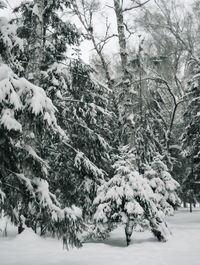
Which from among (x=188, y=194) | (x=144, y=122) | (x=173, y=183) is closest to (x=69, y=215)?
(x=173, y=183)

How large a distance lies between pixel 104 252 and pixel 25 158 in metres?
4.17

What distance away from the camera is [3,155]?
5.42 metres

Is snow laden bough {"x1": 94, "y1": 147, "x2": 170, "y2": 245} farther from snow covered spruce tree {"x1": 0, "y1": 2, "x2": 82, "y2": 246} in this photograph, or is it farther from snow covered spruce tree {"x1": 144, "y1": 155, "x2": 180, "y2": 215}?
snow covered spruce tree {"x1": 0, "y1": 2, "x2": 82, "y2": 246}

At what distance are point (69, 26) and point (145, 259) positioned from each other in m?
7.84

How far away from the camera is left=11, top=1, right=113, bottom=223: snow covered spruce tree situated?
10.6m

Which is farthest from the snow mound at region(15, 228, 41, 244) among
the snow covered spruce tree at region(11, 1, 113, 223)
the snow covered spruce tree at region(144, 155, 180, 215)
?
the snow covered spruce tree at region(144, 155, 180, 215)

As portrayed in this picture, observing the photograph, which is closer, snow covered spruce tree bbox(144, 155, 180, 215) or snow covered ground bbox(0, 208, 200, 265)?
snow covered ground bbox(0, 208, 200, 265)

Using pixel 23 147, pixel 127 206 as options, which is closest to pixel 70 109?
pixel 127 206

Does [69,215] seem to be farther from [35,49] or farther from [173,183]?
[173,183]

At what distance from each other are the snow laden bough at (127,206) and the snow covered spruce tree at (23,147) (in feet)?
10.5

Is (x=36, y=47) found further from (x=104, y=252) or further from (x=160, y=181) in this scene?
(x=160, y=181)

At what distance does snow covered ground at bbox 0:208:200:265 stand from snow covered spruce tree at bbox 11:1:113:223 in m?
1.57

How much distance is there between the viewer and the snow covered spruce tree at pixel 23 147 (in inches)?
198

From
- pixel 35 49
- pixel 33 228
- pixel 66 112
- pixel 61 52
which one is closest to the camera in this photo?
pixel 35 49
